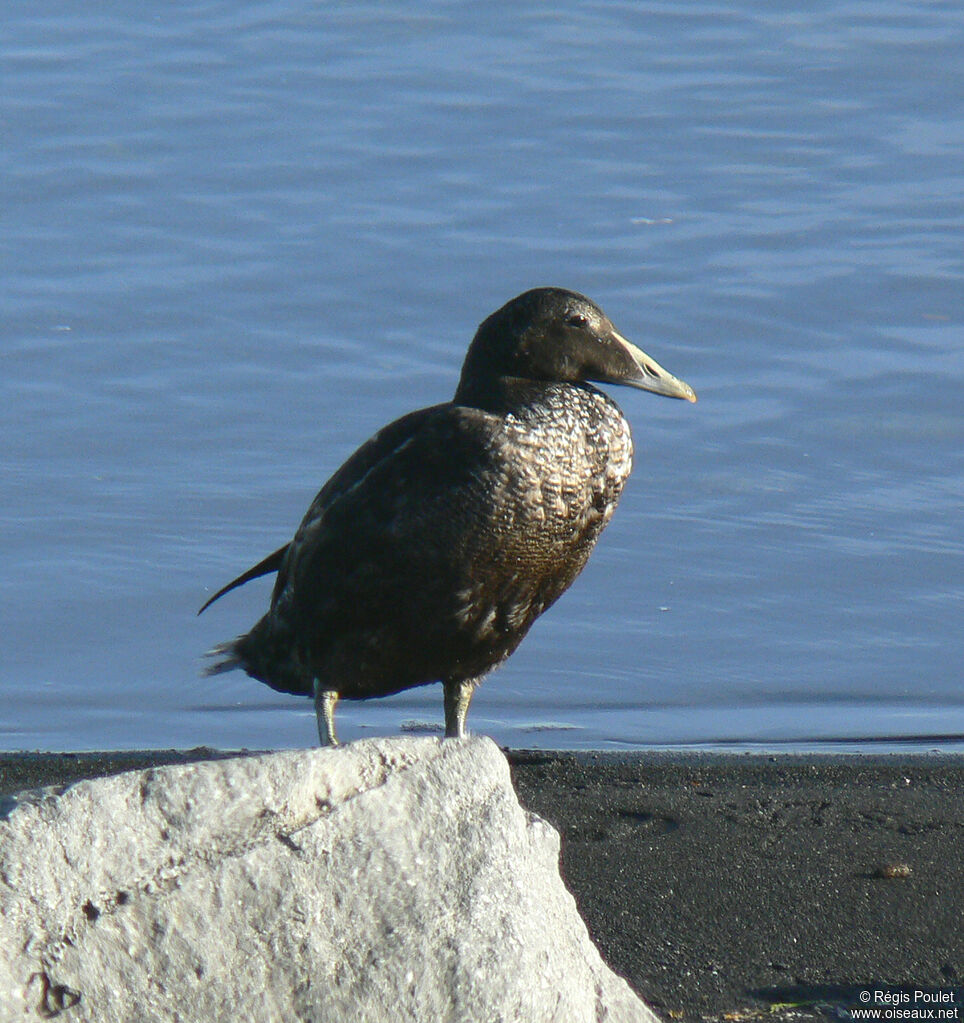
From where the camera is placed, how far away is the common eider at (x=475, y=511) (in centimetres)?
464

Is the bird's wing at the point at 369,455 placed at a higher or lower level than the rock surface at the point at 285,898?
higher

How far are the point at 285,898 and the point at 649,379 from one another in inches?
99.1

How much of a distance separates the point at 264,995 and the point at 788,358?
6.78 meters

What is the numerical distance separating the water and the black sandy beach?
24.2 inches

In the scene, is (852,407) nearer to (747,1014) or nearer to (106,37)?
(747,1014)

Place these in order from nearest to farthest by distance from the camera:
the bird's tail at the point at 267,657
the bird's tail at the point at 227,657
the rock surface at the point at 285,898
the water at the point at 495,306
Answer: the rock surface at the point at 285,898 → the bird's tail at the point at 267,657 → the bird's tail at the point at 227,657 → the water at the point at 495,306

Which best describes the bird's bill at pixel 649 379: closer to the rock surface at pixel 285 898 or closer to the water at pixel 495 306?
the water at pixel 495 306

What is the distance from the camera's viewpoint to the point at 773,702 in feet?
21.1

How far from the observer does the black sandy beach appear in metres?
3.88

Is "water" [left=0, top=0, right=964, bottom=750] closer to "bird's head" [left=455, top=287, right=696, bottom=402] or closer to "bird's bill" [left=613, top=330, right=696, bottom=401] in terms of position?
"bird's bill" [left=613, top=330, right=696, bottom=401]

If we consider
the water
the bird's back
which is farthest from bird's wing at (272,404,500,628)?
the water

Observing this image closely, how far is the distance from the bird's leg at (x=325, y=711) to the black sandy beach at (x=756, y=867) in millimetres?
571

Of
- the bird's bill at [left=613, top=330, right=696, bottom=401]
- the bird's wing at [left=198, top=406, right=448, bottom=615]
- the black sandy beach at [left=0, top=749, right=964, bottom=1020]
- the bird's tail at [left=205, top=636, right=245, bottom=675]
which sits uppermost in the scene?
the bird's bill at [left=613, top=330, right=696, bottom=401]

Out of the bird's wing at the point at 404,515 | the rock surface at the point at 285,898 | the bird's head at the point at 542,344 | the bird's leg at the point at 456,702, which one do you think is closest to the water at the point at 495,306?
the bird's leg at the point at 456,702
